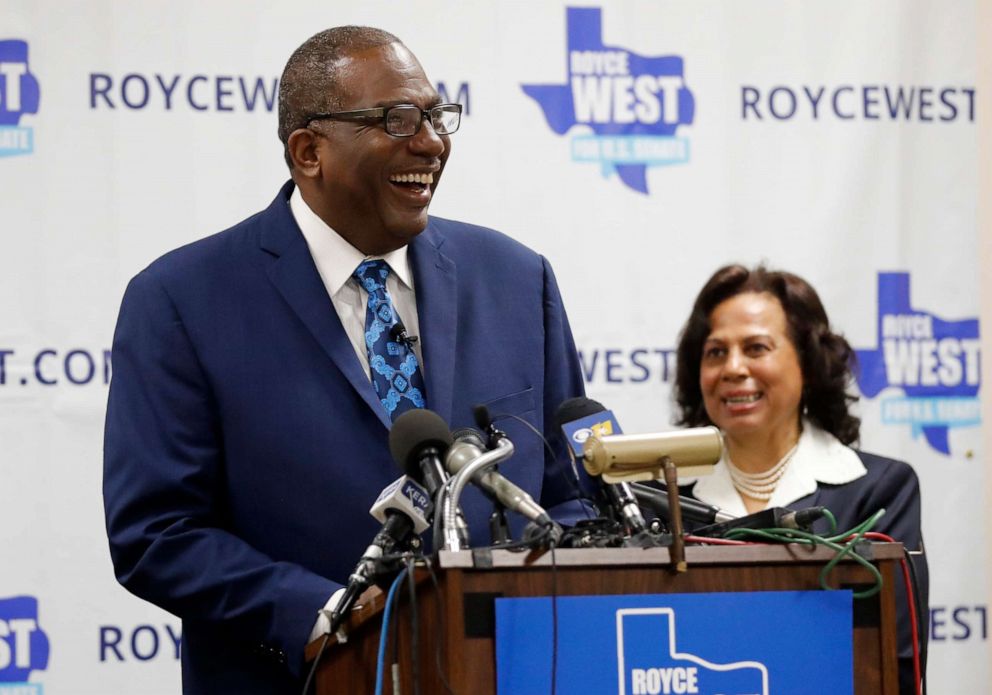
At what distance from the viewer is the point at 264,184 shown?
3.84 meters

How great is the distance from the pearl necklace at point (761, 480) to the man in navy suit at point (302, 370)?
3.93 feet

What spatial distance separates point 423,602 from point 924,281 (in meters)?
2.75

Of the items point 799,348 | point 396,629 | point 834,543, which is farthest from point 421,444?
point 799,348

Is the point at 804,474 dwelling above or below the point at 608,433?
below

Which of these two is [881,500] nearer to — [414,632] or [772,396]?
[772,396]

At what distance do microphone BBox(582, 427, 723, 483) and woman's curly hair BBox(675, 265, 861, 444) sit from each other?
6.54 ft

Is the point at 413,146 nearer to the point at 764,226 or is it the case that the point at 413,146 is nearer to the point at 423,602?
the point at 423,602

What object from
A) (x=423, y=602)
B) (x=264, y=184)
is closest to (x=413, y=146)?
(x=423, y=602)

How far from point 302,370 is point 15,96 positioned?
5.67ft

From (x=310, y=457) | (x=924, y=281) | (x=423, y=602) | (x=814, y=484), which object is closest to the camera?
(x=423, y=602)

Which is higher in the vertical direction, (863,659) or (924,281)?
(924,281)

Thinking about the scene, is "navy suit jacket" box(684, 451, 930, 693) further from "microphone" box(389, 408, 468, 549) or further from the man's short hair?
"microphone" box(389, 408, 468, 549)

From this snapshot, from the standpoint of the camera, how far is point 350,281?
8.35ft

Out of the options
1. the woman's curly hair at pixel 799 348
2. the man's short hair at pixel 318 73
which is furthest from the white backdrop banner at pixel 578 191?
the man's short hair at pixel 318 73
